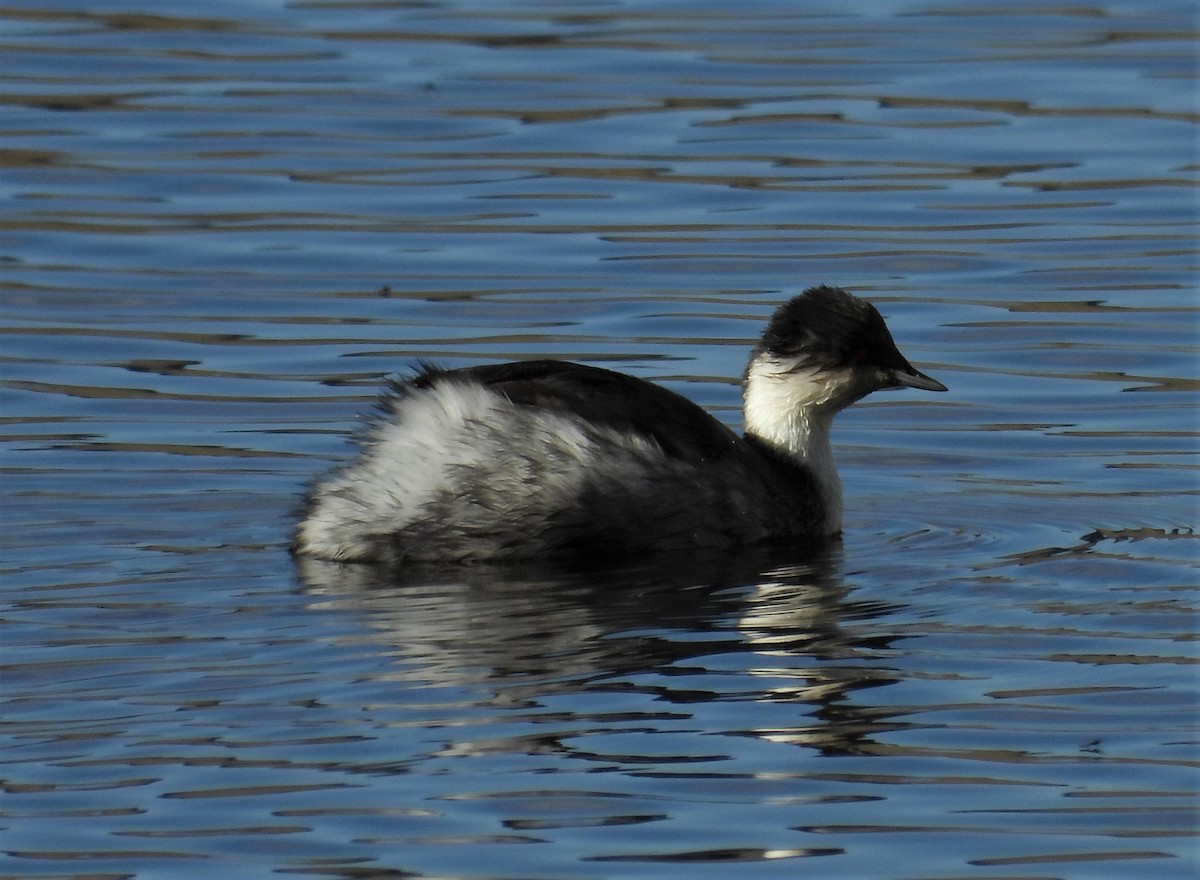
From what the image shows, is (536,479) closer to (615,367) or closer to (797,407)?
(797,407)

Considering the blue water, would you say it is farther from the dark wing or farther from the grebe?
the dark wing

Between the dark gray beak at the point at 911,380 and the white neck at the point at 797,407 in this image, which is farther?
the dark gray beak at the point at 911,380

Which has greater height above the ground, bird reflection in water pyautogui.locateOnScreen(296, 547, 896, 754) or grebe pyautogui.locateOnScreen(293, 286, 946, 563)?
grebe pyautogui.locateOnScreen(293, 286, 946, 563)

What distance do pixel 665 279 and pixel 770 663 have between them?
6025 mm

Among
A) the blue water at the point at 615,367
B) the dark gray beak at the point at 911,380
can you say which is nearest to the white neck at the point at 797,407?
the dark gray beak at the point at 911,380

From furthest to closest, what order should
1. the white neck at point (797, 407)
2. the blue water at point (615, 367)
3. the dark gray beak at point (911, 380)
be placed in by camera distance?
the dark gray beak at point (911, 380)
the white neck at point (797, 407)
the blue water at point (615, 367)

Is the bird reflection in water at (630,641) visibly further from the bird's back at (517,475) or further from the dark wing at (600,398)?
the dark wing at (600,398)

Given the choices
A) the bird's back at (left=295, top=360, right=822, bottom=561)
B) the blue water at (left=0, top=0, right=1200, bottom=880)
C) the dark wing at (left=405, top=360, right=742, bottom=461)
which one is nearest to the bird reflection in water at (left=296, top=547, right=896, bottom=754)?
the blue water at (left=0, top=0, right=1200, bottom=880)

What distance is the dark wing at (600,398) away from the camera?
8977 mm

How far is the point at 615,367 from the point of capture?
1193 centimetres

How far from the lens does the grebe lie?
8844mm

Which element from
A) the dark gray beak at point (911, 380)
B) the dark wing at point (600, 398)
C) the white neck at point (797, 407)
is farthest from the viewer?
the dark gray beak at point (911, 380)

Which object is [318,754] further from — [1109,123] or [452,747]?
[1109,123]

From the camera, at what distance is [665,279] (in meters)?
13.5
